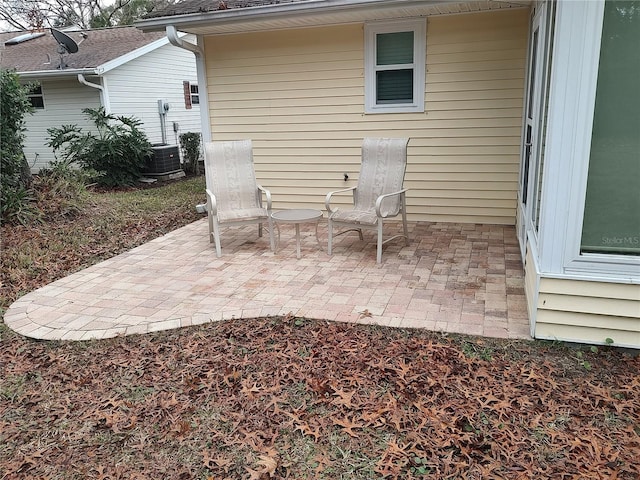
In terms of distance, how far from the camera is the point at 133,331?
11.4 feet

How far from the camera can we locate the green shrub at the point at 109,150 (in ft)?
32.6

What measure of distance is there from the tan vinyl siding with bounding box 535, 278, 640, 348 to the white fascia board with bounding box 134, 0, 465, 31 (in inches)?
136

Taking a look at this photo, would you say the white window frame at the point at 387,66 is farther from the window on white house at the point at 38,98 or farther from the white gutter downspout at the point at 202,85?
the window on white house at the point at 38,98

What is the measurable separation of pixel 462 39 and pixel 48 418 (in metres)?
5.51

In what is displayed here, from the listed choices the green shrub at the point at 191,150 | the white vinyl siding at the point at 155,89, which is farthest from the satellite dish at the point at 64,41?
the green shrub at the point at 191,150

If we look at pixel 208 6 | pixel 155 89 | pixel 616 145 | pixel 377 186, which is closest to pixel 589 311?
pixel 616 145

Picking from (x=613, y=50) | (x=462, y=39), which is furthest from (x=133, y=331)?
(x=462, y=39)

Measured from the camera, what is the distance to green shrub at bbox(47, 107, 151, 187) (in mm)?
9922

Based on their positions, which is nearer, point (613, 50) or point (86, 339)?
point (613, 50)

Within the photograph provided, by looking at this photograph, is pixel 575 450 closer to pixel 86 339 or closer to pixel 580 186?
pixel 580 186

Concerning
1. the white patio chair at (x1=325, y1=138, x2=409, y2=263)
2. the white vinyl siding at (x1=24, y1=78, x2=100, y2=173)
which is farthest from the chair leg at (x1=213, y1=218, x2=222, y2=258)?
the white vinyl siding at (x1=24, y1=78, x2=100, y2=173)

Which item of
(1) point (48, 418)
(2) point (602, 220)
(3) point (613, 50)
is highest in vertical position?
(3) point (613, 50)

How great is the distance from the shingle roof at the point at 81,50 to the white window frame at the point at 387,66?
7.23 meters

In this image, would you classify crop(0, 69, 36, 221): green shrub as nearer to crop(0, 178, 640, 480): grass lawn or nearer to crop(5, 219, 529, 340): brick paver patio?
crop(5, 219, 529, 340): brick paver patio
